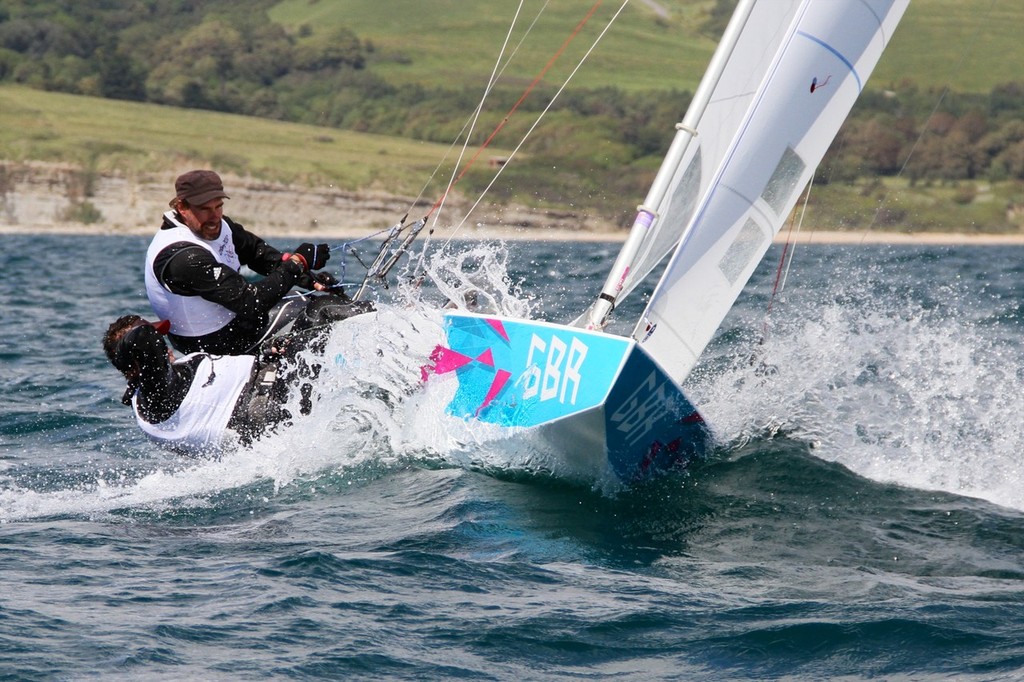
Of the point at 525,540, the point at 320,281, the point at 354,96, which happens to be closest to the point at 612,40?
the point at 354,96

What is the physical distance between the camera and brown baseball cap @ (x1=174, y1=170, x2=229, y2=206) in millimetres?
5590

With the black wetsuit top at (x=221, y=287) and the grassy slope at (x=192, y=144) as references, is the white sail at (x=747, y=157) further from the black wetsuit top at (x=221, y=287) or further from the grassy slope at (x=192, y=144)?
the grassy slope at (x=192, y=144)

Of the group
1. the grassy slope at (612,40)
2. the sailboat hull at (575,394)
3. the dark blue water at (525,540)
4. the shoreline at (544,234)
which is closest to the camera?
the dark blue water at (525,540)

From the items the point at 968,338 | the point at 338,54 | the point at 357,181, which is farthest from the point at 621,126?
the point at 968,338

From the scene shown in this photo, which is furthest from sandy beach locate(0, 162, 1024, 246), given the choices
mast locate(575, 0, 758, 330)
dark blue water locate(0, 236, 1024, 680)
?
mast locate(575, 0, 758, 330)

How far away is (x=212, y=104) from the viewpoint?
6969 cm

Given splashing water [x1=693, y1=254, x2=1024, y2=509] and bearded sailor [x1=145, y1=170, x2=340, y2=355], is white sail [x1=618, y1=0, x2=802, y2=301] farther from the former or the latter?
bearded sailor [x1=145, y1=170, x2=340, y2=355]

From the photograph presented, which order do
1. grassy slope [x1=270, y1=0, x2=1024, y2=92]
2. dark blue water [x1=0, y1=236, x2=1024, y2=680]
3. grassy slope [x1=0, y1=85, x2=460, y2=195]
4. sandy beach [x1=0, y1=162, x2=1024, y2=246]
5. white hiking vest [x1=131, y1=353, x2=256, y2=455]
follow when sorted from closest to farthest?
dark blue water [x1=0, y1=236, x2=1024, y2=680], white hiking vest [x1=131, y1=353, x2=256, y2=455], sandy beach [x1=0, y1=162, x2=1024, y2=246], grassy slope [x1=0, y1=85, x2=460, y2=195], grassy slope [x1=270, y1=0, x2=1024, y2=92]

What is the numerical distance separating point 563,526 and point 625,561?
0.45 meters

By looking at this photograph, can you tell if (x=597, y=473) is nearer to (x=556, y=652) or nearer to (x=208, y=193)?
(x=556, y=652)

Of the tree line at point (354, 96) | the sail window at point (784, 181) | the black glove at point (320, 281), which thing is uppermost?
the tree line at point (354, 96)

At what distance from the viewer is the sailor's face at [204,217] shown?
18.6 ft

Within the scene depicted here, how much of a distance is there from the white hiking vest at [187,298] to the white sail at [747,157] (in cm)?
200

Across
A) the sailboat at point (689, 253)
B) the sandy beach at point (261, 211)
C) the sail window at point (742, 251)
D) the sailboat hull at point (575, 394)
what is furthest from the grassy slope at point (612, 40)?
the sailboat hull at point (575, 394)
